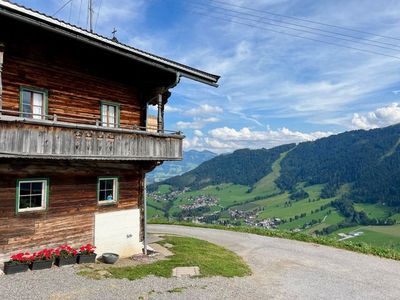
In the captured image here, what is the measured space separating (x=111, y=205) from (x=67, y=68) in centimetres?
759

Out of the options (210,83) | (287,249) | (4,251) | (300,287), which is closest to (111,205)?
(4,251)

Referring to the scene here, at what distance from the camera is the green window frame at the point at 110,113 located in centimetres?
1925

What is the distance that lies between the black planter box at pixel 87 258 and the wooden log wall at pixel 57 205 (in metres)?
1.09

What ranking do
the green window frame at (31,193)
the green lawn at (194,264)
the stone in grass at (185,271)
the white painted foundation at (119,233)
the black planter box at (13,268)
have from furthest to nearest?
1. the white painted foundation at (119,233)
2. the stone in grass at (185,271)
3. the green lawn at (194,264)
4. the green window frame at (31,193)
5. the black planter box at (13,268)

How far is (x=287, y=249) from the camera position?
1033 inches

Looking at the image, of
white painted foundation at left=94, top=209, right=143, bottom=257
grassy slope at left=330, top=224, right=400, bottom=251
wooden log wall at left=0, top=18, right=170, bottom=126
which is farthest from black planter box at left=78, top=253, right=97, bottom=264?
grassy slope at left=330, top=224, right=400, bottom=251

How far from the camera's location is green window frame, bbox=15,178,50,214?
1573 cm

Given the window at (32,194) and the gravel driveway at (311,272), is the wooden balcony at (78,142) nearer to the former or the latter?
the window at (32,194)

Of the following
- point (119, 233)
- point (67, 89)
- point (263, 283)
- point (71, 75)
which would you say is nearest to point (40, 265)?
A: point (119, 233)

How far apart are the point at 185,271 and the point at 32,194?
314 inches

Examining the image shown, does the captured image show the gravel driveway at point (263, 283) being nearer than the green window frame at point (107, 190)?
Yes

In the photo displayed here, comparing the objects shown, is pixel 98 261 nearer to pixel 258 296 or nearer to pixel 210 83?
pixel 258 296

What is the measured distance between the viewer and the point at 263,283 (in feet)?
55.5

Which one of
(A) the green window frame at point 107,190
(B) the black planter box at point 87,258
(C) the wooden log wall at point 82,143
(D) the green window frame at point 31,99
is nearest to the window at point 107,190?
(A) the green window frame at point 107,190
